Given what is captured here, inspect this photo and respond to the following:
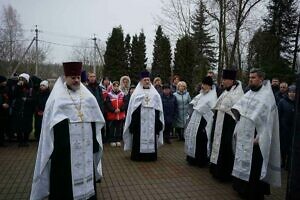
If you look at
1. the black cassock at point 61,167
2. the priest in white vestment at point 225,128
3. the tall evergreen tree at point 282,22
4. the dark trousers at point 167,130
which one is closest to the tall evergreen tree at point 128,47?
the tall evergreen tree at point 282,22

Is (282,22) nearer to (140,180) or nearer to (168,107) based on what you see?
(168,107)

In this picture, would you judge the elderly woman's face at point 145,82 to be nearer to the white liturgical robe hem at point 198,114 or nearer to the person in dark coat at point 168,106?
the white liturgical robe hem at point 198,114

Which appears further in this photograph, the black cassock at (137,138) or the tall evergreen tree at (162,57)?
the tall evergreen tree at (162,57)

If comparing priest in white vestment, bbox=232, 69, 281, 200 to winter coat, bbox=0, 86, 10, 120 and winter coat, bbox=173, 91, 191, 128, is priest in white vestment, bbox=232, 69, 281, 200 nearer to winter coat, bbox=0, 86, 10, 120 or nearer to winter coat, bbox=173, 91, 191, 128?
winter coat, bbox=173, 91, 191, 128

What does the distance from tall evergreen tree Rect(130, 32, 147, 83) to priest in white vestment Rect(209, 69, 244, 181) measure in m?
22.4

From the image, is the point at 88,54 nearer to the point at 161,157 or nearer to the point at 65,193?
the point at 161,157

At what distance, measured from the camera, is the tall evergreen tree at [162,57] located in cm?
2866

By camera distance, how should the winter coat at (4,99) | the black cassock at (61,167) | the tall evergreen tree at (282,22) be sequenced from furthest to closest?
the tall evergreen tree at (282,22) → the winter coat at (4,99) → the black cassock at (61,167)

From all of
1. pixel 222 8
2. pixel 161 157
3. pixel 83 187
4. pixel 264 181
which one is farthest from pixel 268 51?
pixel 83 187

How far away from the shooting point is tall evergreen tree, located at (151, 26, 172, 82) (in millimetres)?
28656

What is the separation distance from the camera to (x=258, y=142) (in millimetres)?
5449

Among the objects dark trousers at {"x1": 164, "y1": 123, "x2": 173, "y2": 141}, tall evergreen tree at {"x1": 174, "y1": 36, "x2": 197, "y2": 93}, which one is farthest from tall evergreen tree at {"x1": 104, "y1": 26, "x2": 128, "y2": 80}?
dark trousers at {"x1": 164, "y1": 123, "x2": 173, "y2": 141}

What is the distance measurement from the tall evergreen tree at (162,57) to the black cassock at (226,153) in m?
21.7

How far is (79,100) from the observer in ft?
15.4
